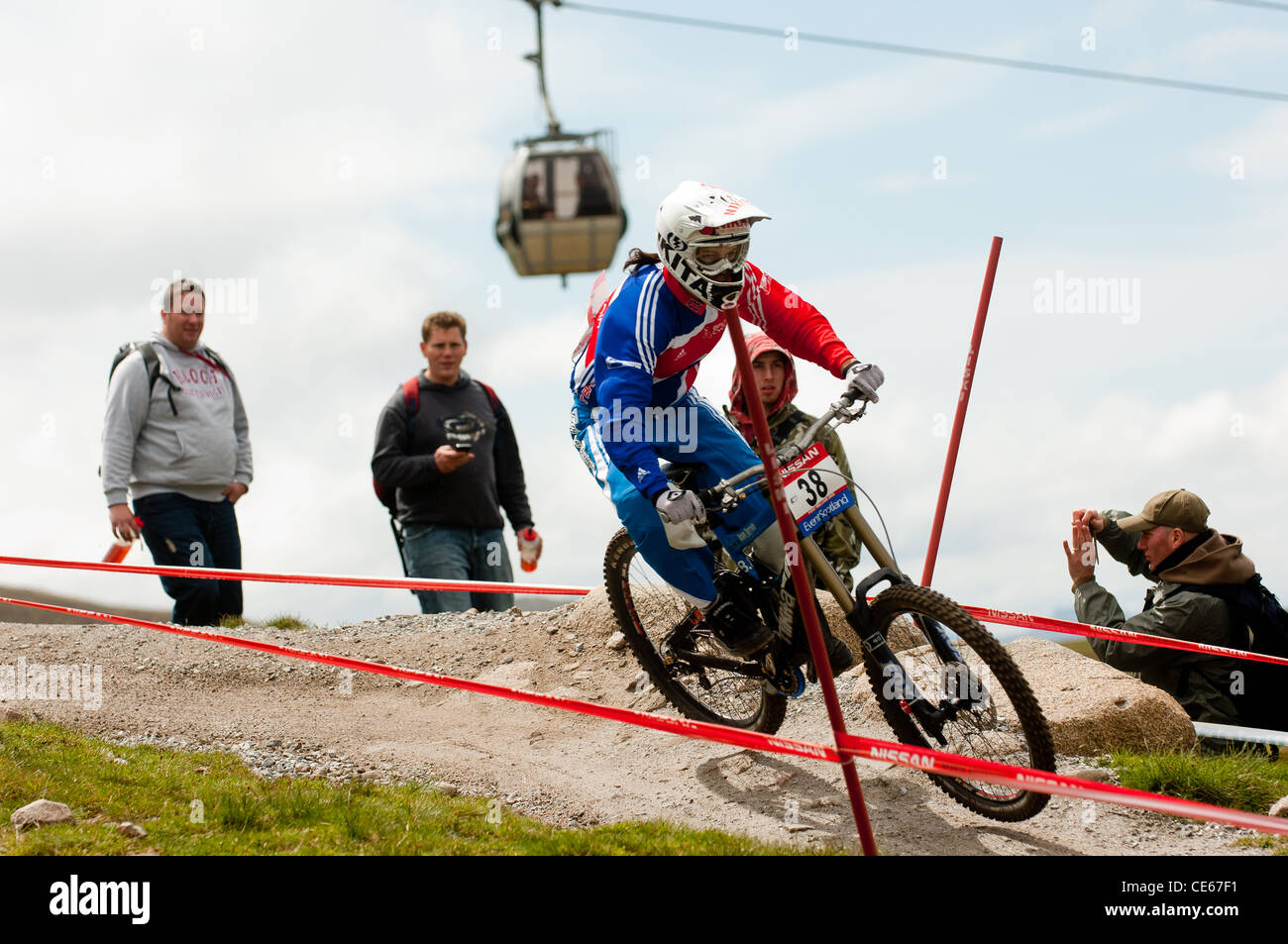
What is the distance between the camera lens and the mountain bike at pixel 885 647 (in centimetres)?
479

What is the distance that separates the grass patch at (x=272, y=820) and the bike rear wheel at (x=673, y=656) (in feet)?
4.88

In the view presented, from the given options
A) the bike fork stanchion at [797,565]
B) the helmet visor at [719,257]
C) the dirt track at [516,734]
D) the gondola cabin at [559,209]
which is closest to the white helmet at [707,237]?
the helmet visor at [719,257]

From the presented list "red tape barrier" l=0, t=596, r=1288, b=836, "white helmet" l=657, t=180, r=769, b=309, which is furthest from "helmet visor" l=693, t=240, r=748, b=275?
"red tape barrier" l=0, t=596, r=1288, b=836

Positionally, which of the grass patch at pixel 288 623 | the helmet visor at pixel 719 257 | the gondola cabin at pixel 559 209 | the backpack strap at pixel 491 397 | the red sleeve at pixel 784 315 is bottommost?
the grass patch at pixel 288 623

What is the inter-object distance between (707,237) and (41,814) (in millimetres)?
3641

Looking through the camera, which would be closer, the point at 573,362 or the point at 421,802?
the point at 421,802

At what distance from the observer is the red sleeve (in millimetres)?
5715

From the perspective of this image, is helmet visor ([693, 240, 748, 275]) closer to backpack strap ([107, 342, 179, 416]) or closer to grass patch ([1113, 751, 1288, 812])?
grass patch ([1113, 751, 1288, 812])

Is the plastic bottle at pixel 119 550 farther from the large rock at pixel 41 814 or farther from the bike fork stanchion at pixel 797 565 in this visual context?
the bike fork stanchion at pixel 797 565
